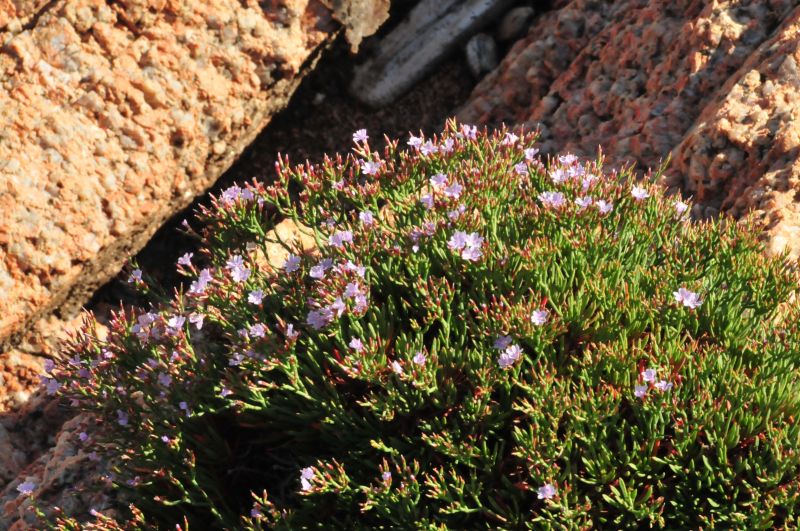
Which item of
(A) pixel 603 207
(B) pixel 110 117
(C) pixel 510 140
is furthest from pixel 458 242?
(B) pixel 110 117

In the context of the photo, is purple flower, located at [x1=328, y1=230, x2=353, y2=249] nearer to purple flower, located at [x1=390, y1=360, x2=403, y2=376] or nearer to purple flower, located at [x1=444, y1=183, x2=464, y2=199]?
purple flower, located at [x1=444, y1=183, x2=464, y2=199]

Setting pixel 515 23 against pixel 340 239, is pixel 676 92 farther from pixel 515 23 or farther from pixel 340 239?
pixel 340 239

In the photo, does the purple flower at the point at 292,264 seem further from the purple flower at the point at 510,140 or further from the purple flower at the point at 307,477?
the purple flower at the point at 510,140

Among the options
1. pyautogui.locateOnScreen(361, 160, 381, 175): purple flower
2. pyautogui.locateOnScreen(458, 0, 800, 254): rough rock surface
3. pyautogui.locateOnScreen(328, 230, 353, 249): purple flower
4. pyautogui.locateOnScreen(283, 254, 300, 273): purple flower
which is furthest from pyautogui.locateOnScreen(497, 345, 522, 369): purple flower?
pyautogui.locateOnScreen(458, 0, 800, 254): rough rock surface

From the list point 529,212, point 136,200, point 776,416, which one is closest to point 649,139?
point 529,212

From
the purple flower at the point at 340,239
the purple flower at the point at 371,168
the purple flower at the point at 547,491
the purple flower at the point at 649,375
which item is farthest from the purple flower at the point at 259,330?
the purple flower at the point at 649,375

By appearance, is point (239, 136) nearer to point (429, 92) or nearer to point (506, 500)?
point (429, 92)
